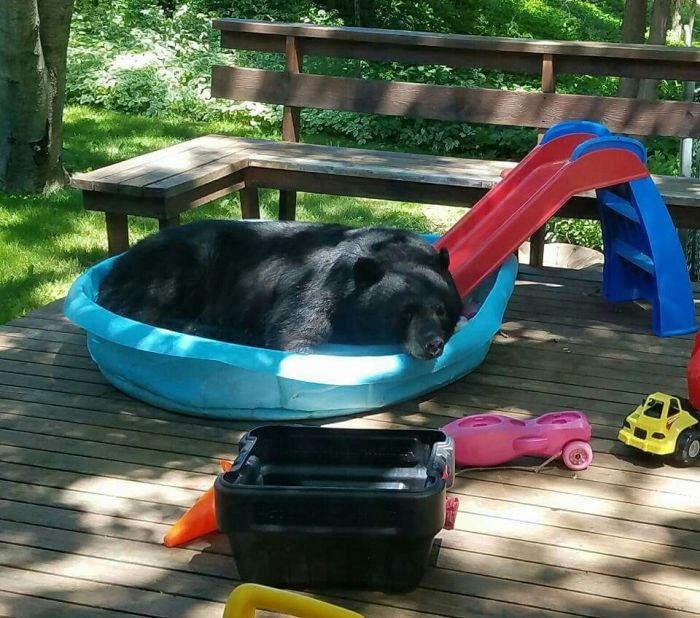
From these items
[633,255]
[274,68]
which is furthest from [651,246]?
[274,68]

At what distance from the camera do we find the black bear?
192 inches

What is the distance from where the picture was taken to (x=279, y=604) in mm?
2061

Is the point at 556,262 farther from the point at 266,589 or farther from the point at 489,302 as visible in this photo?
the point at 266,589

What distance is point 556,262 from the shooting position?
9.27 meters

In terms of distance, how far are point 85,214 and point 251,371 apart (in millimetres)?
4596

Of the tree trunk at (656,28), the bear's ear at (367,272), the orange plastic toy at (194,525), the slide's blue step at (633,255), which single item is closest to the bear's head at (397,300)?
the bear's ear at (367,272)

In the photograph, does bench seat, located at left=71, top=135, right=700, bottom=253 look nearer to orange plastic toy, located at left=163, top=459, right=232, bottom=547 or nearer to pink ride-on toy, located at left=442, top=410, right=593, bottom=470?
pink ride-on toy, located at left=442, top=410, right=593, bottom=470

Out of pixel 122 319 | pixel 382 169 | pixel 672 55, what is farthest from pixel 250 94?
pixel 122 319

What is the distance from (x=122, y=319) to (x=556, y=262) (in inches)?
221

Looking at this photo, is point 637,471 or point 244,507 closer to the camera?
point 244,507

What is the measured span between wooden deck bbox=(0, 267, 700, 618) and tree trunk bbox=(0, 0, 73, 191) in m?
3.44

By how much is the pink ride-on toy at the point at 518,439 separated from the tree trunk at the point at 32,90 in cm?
577

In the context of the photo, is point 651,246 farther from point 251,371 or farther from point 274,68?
point 274,68

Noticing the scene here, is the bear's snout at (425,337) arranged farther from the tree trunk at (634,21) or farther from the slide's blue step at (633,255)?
the tree trunk at (634,21)
